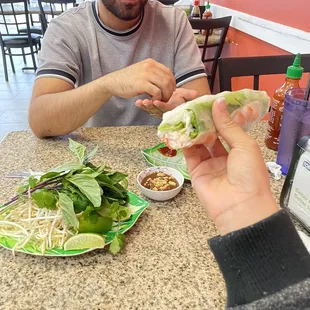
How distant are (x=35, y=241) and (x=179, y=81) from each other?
0.99 metres

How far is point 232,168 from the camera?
584mm

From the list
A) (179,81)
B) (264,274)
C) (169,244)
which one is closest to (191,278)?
(169,244)

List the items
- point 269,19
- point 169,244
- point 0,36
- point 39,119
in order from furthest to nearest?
point 0,36 < point 269,19 < point 39,119 < point 169,244

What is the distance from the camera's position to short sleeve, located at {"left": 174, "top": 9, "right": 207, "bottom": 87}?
1.45 metres

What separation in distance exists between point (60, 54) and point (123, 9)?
1.01 feet

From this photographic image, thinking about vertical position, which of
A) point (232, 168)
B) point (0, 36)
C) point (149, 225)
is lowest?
point (0, 36)

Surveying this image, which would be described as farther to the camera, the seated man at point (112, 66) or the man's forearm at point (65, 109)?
→ the man's forearm at point (65, 109)

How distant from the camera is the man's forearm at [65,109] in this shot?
112 cm

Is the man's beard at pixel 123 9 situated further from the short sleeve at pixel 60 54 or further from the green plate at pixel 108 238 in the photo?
the green plate at pixel 108 238

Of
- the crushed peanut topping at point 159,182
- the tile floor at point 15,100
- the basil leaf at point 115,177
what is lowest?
the tile floor at point 15,100

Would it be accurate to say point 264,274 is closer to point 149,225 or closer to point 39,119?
point 149,225

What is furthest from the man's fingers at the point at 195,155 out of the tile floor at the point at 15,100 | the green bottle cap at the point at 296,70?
the tile floor at the point at 15,100

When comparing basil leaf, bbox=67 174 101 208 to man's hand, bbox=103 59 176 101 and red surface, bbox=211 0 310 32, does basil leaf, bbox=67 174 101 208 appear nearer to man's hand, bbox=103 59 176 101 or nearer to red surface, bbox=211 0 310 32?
man's hand, bbox=103 59 176 101

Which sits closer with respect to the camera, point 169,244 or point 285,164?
point 169,244
